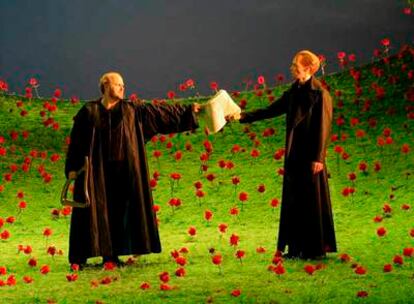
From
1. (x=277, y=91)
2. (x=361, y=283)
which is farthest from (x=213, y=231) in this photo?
(x=277, y=91)

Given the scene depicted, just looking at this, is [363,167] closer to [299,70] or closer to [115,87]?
[299,70]

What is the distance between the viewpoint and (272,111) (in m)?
12.8

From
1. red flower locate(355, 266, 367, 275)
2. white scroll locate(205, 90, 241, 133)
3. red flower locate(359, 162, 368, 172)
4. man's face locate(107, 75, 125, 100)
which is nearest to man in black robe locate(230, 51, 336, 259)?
white scroll locate(205, 90, 241, 133)

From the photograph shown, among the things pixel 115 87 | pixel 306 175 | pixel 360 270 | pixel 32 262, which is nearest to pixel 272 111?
pixel 306 175

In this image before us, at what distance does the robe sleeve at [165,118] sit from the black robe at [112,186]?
15 centimetres

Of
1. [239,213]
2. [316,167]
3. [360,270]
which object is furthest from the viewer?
[239,213]

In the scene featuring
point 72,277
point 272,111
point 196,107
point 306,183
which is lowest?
point 72,277

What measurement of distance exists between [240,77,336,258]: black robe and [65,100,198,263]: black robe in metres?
1.99

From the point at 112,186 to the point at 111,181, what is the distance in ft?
0.24

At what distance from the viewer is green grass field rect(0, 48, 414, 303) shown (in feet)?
34.6

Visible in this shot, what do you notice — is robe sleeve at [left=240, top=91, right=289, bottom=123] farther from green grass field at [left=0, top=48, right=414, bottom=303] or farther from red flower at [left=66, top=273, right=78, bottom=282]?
red flower at [left=66, top=273, right=78, bottom=282]

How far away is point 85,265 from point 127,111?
2.36m

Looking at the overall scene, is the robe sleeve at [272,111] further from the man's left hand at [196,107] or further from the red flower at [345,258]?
the red flower at [345,258]

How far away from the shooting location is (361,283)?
34.5ft
